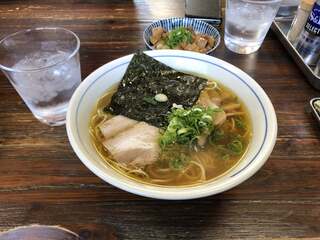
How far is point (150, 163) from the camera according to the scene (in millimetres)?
926

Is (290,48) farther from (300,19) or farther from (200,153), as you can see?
(200,153)

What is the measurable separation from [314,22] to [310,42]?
0.35 feet

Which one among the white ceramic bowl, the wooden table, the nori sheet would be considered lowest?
the wooden table

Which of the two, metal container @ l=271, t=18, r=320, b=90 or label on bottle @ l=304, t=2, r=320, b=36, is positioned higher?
label on bottle @ l=304, t=2, r=320, b=36

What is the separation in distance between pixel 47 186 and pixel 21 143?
0.69 ft

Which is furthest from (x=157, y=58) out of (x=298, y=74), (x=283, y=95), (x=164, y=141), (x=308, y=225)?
(x=308, y=225)

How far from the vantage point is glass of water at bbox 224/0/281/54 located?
4.35 ft

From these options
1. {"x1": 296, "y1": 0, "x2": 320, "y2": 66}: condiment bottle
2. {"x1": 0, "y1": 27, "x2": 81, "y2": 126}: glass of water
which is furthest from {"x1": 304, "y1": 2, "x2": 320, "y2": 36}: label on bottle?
{"x1": 0, "y1": 27, "x2": 81, "y2": 126}: glass of water

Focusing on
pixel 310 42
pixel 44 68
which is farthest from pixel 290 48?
pixel 44 68

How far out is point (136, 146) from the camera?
94cm

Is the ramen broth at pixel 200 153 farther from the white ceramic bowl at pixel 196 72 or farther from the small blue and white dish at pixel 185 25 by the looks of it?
the small blue and white dish at pixel 185 25

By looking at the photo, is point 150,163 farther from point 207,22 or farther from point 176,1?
point 176,1

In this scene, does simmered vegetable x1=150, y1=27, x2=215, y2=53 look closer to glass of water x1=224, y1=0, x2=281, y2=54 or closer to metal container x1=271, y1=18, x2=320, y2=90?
glass of water x1=224, y1=0, x2=281, y2=54

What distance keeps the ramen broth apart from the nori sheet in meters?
0.05
